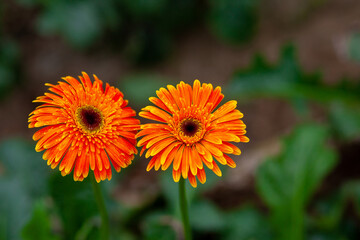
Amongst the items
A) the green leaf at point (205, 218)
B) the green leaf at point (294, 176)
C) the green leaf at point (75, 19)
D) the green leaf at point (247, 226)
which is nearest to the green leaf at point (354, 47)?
the green leaf at point (294, 176)

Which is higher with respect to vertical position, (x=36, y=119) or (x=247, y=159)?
(x=247, y=159)

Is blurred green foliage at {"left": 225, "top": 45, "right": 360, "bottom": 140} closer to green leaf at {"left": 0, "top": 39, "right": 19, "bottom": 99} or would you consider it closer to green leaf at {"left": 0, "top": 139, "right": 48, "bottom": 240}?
green leaf at {"left": 0, "top": 139, "right": 48, "bottom": 240}

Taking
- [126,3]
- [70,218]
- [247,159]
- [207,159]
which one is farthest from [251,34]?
[207,159]

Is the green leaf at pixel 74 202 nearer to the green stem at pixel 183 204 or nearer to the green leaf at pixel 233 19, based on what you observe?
the green stem at pixel 183 204

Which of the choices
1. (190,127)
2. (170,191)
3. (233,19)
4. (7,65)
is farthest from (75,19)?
(190,127)

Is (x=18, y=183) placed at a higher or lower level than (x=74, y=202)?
higher

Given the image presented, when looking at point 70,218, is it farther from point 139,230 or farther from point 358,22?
point 358,22

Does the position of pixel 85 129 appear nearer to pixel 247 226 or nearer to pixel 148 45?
pixel 247 226
